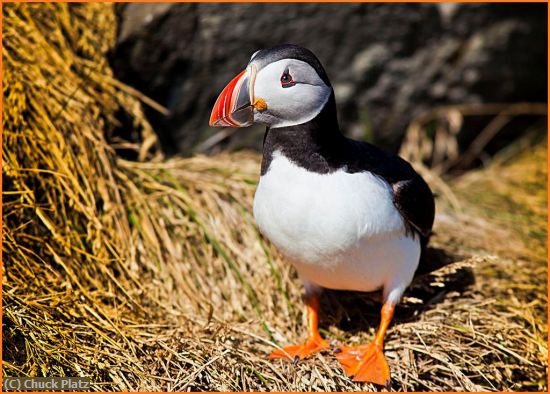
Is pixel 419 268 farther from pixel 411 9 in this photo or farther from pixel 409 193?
pixel 411 9

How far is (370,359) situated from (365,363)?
0.05m

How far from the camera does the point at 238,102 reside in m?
2.95

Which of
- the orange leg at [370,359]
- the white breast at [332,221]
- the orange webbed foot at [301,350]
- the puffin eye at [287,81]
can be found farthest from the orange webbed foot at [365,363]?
the puffin eye at [287,81]

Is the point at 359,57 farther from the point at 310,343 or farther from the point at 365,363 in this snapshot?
the point at 365,363

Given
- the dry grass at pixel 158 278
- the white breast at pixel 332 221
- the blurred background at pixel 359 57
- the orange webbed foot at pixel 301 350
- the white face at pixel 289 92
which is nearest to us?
the white face at pixel 289 92

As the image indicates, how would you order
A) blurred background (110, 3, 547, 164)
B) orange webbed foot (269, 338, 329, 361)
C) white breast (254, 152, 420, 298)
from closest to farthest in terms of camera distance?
1. white breast (254, 152, 420, 298)
2. orange webbed foot (269, 338, 329, 361)
3. blurred background (110, 3, 547, 164)

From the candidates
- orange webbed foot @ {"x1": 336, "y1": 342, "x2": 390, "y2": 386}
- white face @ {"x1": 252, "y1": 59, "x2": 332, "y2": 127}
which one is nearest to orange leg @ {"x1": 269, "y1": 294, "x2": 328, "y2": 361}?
orange webbed foot @ {"x1": 336, "y1": 342, "x2": 390, "y2": 386}

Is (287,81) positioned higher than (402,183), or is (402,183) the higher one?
(287,81)

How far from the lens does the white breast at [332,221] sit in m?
3.04

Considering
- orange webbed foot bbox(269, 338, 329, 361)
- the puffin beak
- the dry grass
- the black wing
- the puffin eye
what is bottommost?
orange webbed foot bbox(269, 338, 329, 361)

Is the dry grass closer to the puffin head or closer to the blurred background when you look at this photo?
the blurred background

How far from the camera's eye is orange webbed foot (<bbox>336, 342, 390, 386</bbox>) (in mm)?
3215

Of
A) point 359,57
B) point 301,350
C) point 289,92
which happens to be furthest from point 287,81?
point 359,57

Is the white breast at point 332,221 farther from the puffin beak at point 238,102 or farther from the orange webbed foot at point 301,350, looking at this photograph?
the orange webbed foot at point 301,350
